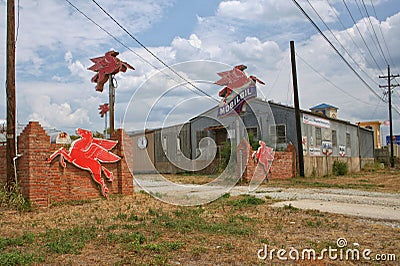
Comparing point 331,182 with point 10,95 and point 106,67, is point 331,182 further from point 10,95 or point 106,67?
point 10,95

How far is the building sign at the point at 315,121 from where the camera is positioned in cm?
2925

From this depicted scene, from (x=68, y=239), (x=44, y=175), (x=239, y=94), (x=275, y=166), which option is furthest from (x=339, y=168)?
(x=68, y=239)

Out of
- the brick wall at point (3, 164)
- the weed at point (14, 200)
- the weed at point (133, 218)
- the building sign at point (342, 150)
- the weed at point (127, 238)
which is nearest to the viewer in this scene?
the weed at point (127, 238)

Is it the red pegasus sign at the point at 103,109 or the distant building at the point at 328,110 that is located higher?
the distant building at the point at 328,110

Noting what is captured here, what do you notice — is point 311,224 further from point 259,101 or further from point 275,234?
point 259,101

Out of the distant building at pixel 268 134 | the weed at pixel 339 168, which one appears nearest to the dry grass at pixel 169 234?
the distant building at pixel 268 134

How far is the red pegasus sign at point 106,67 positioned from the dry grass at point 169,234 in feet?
16.3

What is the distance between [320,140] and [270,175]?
1002 centimetres

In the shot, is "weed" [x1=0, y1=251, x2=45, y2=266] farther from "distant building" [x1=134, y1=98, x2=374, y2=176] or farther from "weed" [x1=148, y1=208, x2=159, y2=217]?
"distant building" [x1=134, y1=98, x2=374, y2=176]

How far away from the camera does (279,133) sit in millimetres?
29328

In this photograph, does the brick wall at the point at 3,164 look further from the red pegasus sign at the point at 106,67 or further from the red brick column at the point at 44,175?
the red pegasus sign at the point at 106,67

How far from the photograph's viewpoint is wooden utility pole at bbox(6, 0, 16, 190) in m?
11.3

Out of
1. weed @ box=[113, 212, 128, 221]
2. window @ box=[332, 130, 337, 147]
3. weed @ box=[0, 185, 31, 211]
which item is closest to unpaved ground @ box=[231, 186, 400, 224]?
weed @ box=[113, 212, 128, 221]

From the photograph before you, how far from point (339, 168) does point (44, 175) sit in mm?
23293
